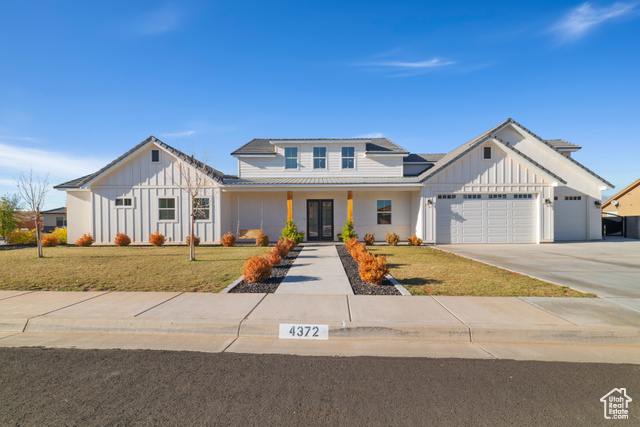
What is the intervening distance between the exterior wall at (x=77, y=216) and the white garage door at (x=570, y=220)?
2770cm

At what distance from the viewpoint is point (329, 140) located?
18.6 metres

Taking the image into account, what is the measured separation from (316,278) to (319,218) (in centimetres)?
1046

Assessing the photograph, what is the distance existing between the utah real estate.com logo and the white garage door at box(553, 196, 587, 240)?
18865 mm

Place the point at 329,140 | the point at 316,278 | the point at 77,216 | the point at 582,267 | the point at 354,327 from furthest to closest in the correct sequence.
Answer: the point at 329,140 → the point at 77,216 → the point at 582,267 → the point at 316,278 → the point at 354,327

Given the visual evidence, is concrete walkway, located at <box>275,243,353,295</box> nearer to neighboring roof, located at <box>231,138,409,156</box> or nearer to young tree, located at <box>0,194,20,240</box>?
neighboring roof, located at <box>231,138,409,156</box>

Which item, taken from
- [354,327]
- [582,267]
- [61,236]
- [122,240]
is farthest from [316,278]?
[61,236]

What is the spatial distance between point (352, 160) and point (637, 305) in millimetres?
14737

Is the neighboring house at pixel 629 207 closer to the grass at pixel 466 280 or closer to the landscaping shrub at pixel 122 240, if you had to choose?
the grass at pixel 466 280

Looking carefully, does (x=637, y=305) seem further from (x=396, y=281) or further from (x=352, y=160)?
(x=352, y=160)

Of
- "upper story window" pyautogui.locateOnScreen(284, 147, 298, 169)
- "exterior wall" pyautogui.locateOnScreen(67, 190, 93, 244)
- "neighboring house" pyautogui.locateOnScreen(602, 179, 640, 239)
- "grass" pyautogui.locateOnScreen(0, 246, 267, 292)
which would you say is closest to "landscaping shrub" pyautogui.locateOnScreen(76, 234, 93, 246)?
"exterior wall" pyautogui.locateOnScreen(67, 190, 93, 244)

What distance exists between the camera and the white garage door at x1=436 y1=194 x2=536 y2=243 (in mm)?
16500

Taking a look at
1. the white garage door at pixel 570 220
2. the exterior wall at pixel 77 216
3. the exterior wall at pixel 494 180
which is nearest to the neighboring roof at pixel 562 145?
the white garage door at pixel 570 220

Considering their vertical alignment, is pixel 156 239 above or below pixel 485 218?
below

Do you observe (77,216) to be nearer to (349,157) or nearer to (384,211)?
(349,157)
